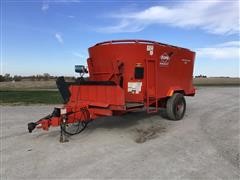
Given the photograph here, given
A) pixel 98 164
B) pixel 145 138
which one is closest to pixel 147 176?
pixel 98 164

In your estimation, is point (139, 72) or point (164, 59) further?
point (164, 59)

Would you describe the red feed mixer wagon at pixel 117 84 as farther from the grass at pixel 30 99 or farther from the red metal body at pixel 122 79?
the grass at pixel 30 99

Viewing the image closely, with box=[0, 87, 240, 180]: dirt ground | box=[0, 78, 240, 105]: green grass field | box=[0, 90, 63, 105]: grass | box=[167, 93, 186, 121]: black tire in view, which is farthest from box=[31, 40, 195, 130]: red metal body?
box=[0, 78, 240, 105]: green grass field

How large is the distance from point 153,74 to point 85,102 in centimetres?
192

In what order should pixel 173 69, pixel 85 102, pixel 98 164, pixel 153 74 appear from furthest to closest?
pixel 173 69
pixel 153 74
pixel 85 102
pixel 98 164

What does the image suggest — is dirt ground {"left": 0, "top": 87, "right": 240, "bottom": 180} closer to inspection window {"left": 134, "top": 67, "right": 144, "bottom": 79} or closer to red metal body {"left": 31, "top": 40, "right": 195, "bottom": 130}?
red metal body {"left": 31, "top": 40, "right": 195, "bottom": 130}

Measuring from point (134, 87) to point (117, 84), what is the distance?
1.63 ft

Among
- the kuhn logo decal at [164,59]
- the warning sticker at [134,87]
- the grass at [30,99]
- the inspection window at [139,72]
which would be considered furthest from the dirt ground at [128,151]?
the grass at [30,99]

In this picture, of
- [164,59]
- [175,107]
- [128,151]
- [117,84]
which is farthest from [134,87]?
[128,151]

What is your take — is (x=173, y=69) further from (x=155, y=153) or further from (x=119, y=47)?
(x=155, y=153)

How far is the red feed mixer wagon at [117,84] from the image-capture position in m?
7.75

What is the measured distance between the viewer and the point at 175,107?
32.7 feet

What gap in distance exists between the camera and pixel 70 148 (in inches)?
265

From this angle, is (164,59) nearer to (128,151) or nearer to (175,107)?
(175,107)
